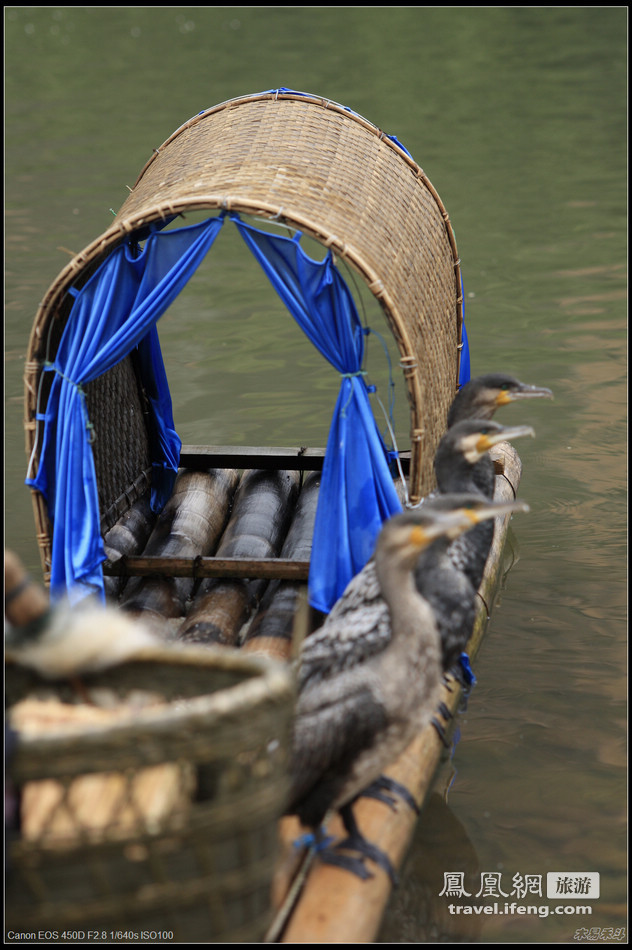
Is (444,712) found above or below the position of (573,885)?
above

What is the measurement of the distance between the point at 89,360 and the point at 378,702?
8.93 feet

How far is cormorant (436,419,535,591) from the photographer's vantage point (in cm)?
488

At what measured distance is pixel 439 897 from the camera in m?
4.67

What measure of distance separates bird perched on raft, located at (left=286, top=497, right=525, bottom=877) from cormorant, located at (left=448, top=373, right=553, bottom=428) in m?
1.68

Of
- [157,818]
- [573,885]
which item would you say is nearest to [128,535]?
[573,885]

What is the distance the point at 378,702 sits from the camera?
366 cm

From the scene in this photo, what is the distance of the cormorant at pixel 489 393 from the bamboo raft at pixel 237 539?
21 cm

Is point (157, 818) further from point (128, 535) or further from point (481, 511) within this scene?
point (128, 535)

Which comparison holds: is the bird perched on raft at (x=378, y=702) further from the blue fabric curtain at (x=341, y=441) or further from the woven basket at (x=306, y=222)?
the woven basket at (x=306, y=222)

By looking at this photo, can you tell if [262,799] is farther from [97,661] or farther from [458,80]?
[458,80]

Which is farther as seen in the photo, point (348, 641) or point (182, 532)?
point (182, 532)

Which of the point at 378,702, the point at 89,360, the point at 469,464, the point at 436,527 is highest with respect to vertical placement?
the point at 89,360

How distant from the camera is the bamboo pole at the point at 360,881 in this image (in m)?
3.60

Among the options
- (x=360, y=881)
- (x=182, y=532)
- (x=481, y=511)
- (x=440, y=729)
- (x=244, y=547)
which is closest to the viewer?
(x=360, y=881)
